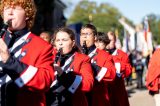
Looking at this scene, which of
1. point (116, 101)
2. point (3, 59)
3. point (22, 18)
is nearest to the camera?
point (3, 59)

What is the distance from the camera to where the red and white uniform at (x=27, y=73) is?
11.3 ft

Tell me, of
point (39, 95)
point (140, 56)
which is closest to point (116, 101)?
point (39, 95)

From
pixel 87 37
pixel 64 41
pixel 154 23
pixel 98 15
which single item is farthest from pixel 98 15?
pixel 64 41

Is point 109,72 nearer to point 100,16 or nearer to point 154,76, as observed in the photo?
point 154,76

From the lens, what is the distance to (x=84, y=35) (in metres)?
6.80

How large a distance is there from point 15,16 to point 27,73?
426 mm

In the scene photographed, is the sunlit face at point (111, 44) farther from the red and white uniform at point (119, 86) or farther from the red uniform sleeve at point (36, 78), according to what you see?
the red uniform sleeve at point (36, 78)

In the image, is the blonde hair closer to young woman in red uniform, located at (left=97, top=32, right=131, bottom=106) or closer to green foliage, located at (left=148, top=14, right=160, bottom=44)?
young woman in red uniform, located at (left=97, top=32, right=131, bottom=106)

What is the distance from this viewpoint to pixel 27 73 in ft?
11.3

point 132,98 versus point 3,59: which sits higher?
point 3,59

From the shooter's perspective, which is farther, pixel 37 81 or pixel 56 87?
pixel 56 87

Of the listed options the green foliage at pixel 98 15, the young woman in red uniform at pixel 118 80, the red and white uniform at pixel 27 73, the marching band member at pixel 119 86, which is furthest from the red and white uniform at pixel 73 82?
the green foliage at pixel 98 15

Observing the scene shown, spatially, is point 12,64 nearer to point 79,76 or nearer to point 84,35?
point 79,76

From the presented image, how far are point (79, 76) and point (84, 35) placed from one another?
1.99m
